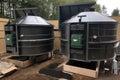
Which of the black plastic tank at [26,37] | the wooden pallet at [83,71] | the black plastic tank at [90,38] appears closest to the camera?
the wooden pallet at [83,71]

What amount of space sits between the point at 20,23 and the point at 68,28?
6.63 feet

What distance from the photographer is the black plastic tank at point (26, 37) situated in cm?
588

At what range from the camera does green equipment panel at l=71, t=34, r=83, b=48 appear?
489cm

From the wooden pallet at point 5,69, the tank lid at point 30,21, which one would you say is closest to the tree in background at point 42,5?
the tank lid at point 30,21

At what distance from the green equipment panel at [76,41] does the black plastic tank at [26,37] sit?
1631 mm

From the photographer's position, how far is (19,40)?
5906mm

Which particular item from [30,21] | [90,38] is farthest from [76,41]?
[30,21]

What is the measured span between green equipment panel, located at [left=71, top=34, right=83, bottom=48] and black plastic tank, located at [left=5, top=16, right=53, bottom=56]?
1631mm

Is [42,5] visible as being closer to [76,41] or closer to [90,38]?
[76,41]

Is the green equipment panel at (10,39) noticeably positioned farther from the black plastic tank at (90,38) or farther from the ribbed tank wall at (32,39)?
the black plastic tank at (90,38)

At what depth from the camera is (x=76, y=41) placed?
496cm

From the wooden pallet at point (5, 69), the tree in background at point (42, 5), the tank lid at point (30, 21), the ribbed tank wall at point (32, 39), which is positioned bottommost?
the wooden pallet at point (5, 69)

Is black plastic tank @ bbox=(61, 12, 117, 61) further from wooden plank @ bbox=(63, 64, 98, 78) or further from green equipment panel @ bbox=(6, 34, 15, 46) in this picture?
green equipment panel @ bbox=(6, 34, 15, 46)

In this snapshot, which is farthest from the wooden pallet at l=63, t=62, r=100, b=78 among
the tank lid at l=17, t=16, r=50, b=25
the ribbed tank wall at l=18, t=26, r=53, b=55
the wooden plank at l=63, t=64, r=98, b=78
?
the tank lid at l=17, t=16, r=50, b=25
